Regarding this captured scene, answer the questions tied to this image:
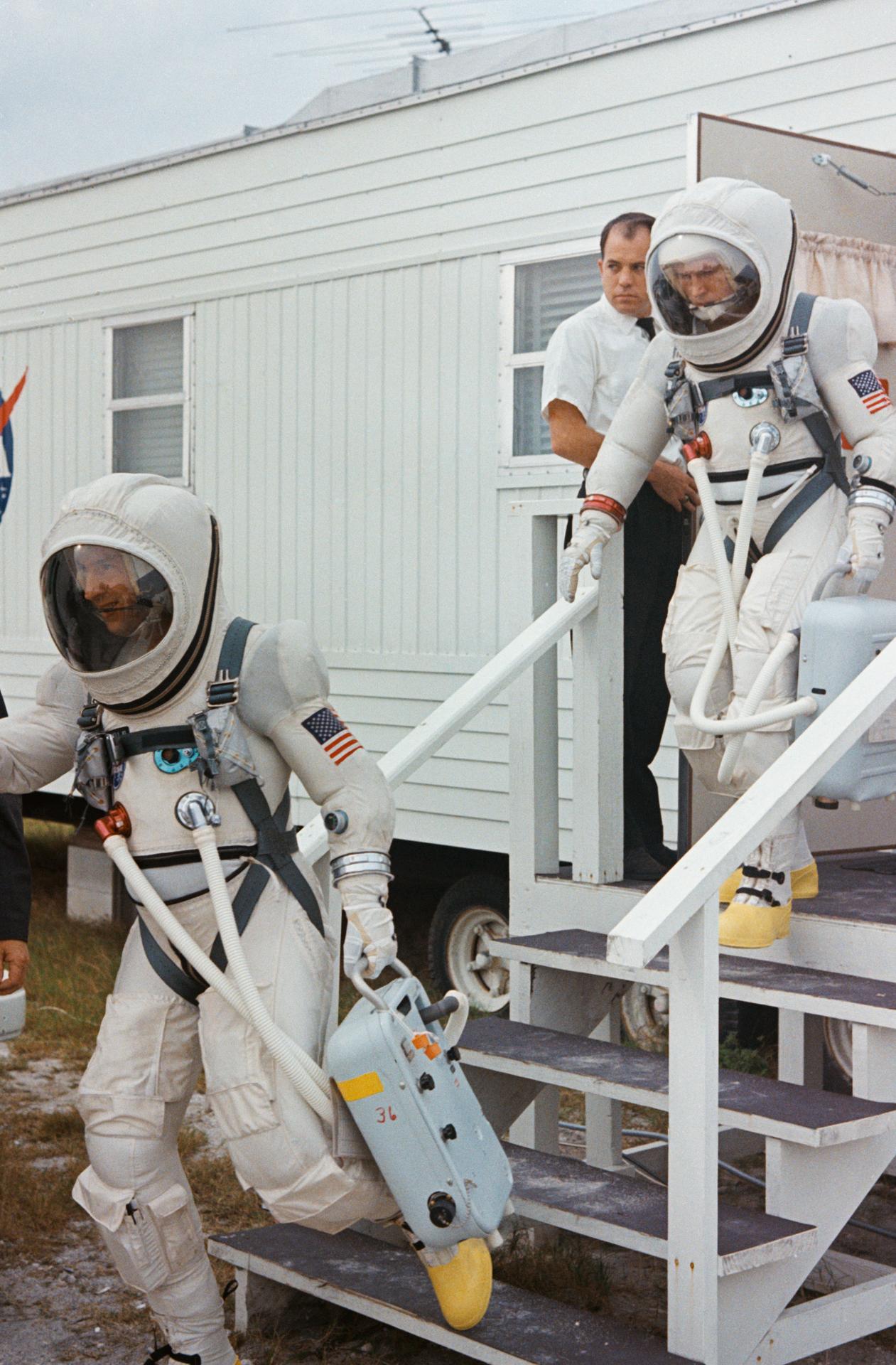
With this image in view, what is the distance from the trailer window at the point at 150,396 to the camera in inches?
319

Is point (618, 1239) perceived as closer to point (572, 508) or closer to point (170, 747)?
point (170, 747)

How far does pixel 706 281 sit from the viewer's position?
381cm

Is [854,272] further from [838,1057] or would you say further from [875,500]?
[838,1057]

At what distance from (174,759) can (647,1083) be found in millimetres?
1240

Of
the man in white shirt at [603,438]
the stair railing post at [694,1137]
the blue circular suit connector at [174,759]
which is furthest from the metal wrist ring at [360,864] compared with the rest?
the man in white shirt at [603,438]

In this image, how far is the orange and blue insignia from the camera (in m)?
9.20

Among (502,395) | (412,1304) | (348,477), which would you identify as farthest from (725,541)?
(348,477)

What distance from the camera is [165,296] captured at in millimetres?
8109

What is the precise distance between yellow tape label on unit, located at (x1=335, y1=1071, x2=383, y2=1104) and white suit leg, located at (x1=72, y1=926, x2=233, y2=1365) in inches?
17.3

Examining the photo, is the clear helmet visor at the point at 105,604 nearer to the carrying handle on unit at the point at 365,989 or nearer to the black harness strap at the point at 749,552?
the carrying handle on unit at the point at 365,989

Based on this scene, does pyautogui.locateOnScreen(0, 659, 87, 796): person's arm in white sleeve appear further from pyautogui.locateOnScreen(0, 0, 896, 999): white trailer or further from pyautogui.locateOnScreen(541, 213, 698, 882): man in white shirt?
pyautogui.locateOnScreen(0, 0, 896, 999): white trailer

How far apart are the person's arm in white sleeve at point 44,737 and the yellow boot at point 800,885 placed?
162 centimetres

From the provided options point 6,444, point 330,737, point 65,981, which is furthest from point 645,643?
point 6,444

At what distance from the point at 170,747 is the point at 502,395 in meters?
3.80
